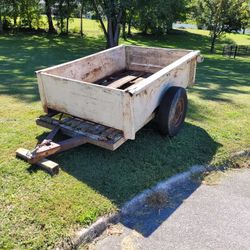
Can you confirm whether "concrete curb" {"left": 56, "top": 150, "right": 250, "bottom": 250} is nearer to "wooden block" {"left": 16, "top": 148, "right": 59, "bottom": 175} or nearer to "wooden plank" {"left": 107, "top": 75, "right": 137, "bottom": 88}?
"wooden block" {"left": 16, "top": 148, "right": 59, "bottom": 175}

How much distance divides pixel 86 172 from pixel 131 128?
0.70m

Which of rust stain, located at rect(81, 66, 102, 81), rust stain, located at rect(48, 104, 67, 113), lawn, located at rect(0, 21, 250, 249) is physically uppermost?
rust stain, located at rect(81, 66, 102, 81)

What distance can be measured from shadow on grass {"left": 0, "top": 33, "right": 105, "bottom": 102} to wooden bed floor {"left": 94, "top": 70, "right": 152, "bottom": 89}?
1.47 m

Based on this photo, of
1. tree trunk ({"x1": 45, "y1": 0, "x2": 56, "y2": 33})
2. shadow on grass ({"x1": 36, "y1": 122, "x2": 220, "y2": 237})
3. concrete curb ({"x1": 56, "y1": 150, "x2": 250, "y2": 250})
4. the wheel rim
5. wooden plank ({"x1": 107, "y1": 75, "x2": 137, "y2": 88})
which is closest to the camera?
concrete curb ({"x1": 56, "y1": 150, "x2": 250, "y2": 250})

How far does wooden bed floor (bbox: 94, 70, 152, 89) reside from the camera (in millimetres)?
5054

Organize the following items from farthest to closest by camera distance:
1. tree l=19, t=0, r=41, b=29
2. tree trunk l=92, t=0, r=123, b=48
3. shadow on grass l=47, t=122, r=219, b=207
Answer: tree l=19, t=0, r=41, b=29, tree trunk l=92, t=0, r=123, b=48, shadow on grass l=47, t=122, r=219, b=207

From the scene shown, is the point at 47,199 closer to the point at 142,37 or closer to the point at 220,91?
the point at 220,91

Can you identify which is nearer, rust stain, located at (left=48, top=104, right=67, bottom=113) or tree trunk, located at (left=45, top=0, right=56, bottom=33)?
rust stain, located at (left=48, top=104, right=67, bottom=113)

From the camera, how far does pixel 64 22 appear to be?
68.5 feet

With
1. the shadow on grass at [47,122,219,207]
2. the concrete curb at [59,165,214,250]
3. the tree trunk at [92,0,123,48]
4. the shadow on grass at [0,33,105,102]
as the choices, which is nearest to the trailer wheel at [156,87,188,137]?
the shadow on grass at [47,122,219,207]

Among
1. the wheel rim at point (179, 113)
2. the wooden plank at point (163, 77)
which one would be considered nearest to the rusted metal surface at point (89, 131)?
the wooden plank at point (163, 77)

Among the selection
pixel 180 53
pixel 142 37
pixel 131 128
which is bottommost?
pixel 142 37

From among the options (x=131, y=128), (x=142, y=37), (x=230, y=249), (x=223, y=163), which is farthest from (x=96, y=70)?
(x=142, y=37)

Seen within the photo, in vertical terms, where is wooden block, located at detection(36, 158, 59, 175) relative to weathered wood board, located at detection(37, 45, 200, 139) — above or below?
below
